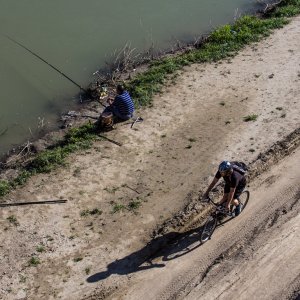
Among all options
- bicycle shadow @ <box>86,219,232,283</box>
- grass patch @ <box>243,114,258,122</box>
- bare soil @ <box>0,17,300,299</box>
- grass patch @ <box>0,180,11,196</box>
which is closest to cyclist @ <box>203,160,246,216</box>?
bare soil @ <box>0,17,300,299</box>

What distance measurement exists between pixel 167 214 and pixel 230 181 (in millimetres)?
2273

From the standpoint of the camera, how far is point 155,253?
12203 millimetres

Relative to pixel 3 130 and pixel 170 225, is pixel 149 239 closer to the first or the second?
pixel 170 225

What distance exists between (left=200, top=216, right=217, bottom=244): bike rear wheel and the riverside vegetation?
469cm

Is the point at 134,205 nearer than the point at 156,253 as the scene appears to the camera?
No

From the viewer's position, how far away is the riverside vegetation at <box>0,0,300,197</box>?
48.5 ft

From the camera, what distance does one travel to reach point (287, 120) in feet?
53.1

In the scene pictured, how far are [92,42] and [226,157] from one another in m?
8.68

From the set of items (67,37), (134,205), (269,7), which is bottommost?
(134,205)

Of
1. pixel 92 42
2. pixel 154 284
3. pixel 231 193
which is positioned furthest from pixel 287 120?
pixel 92 42

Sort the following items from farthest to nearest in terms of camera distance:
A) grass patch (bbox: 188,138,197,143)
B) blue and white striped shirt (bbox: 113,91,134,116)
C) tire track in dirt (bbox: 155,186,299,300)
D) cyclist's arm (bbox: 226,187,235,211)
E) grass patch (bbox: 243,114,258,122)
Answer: grass patch (bbox: 243,114,258,122) → blue and white striped shirt (bbox: 113,91,134,116) → grass patch (bbox: 188,138,197,143) → cyclist's arm (bbox: 226,187,235,211) → tire track in dirt (bbox: 155,186,299,300)

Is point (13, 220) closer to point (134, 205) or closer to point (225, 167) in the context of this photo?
point (134, 205)

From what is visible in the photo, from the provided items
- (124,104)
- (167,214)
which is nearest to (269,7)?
(124,104)

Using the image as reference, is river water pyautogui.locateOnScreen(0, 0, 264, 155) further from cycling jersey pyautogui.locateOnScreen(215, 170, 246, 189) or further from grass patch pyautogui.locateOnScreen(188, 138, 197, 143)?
cycling jersey pyautogui.locateOnScreen(215, 170, 246, 189)
